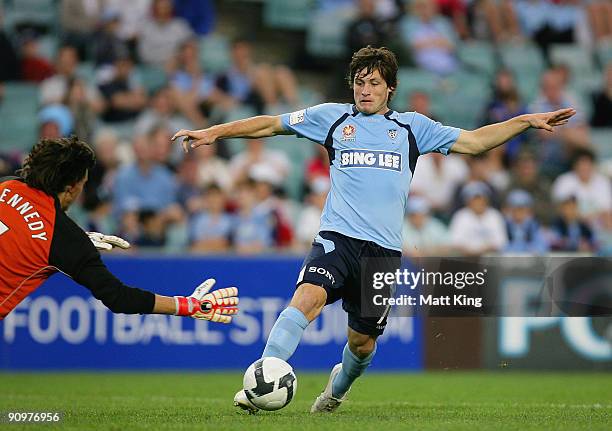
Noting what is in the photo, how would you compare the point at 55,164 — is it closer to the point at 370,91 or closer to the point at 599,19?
the point at 370,91

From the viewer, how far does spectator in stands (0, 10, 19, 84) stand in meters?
17.5

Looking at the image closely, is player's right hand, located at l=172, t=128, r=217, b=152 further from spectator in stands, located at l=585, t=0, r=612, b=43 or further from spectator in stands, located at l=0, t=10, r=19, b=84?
spectator in stands, located at l=585, t=0, r=612, b=43

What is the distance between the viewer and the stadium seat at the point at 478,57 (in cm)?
1964

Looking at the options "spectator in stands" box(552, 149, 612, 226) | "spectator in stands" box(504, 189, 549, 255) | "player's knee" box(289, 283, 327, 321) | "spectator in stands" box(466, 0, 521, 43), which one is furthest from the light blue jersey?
"spectator in stands" box(466, 0, 521, 43)

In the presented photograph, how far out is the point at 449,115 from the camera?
61.7ft

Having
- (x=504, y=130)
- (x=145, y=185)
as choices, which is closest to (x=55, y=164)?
(x=504, y=130)

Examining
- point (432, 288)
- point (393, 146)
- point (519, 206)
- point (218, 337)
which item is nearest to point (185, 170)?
point (218, 337)

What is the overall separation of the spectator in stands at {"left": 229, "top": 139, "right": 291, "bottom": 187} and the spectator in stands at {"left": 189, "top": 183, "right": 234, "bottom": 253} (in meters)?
0.84

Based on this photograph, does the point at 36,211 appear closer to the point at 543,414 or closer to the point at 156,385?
the point at 543,414

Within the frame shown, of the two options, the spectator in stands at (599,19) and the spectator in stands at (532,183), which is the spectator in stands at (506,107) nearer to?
the spectator in stands at (532,183)

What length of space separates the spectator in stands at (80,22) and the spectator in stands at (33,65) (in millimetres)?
494

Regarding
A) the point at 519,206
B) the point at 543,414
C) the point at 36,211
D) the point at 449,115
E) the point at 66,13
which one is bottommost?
the point at 543,414

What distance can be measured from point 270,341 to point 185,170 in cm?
902

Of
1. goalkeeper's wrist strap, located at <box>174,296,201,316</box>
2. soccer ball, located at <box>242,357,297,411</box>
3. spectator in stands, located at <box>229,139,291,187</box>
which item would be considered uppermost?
spectator in stands, located at <box>229,139,291,187</box>
